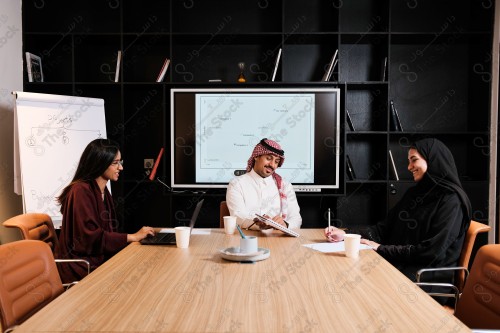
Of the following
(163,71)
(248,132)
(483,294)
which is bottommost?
(483,294)

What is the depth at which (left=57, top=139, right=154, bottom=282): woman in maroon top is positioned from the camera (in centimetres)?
248

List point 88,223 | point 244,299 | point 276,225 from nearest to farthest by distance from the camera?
point 244,299 → point 276,225 → point 88,223

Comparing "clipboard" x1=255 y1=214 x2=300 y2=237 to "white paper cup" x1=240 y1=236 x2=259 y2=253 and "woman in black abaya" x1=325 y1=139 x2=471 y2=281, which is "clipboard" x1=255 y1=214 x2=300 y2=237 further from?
"white paper cup" x1=240 y1=236 x2=259 y2=253

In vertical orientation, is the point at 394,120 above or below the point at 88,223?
above

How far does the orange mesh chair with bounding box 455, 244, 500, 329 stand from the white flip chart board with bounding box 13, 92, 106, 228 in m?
3.07

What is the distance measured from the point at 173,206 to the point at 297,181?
1.23m

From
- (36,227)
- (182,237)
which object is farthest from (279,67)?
(36,227)

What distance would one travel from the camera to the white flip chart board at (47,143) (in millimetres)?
3551

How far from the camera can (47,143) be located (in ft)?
12.1

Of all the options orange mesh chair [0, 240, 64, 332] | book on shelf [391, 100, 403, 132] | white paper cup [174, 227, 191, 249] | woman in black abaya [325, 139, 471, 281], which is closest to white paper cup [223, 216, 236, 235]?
white paper cup [174, 227, 191, 249]

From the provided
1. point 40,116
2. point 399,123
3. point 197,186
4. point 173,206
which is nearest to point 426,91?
point 399,123

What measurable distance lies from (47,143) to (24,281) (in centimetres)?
230

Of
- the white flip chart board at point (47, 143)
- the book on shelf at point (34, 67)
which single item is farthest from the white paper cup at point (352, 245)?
the book on shelf at point (34, 67)

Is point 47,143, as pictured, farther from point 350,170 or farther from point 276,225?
point 350,170
